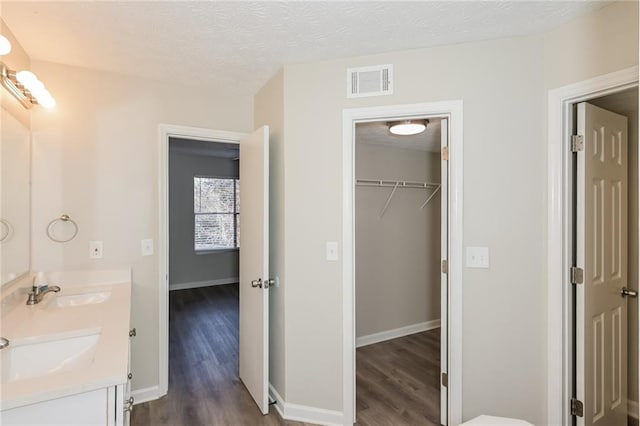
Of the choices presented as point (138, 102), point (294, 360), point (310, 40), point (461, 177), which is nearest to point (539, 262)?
point (461, 177)

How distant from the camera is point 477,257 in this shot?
191 centimetres

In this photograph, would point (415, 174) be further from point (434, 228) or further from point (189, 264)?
point (189, 264)

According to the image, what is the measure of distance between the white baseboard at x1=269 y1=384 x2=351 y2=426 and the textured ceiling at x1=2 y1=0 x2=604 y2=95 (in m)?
2.32

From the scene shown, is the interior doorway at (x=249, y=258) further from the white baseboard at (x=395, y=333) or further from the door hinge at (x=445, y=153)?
the white baseboard at (x=395, y=333)

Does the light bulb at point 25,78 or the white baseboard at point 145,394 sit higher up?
the light bulb at point 25,78

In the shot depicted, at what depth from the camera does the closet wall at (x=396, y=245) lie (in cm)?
354

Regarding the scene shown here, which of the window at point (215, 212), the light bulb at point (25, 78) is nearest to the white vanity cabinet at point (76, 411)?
the light bulb at point (25, 78)

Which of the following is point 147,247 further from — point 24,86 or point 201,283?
point 201,283

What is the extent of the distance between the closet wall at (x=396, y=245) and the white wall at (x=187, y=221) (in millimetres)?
3505

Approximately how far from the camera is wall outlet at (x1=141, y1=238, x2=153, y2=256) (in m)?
2.39

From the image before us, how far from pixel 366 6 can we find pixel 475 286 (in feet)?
5.39

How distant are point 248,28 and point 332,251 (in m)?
1.39

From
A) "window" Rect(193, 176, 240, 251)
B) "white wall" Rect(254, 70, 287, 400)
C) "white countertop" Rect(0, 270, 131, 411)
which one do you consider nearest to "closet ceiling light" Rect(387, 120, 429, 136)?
"white wall" Rect(254, 70, 287, 400)

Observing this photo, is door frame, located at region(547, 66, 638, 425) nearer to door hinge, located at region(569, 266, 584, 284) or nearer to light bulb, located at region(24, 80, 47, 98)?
door hinge, located at region(569, 266, 584, 284)
